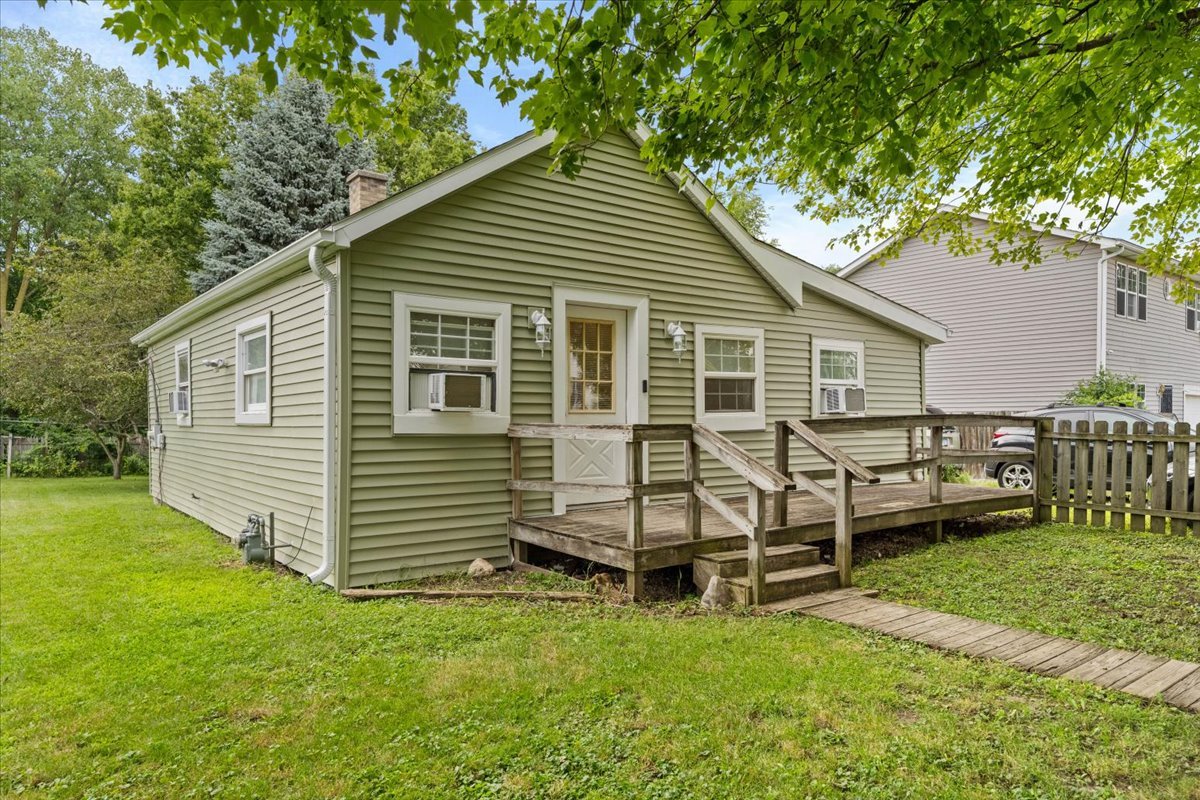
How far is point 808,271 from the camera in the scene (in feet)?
30.6

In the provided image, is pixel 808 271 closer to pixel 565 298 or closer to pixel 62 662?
pixel 565 298

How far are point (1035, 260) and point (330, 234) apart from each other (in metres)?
7.69

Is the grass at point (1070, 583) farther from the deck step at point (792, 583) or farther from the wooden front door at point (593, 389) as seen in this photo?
the wooden front door at point (593, 389)

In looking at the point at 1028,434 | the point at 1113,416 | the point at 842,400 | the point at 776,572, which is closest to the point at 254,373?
the point at 776,572

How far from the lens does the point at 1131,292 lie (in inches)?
685

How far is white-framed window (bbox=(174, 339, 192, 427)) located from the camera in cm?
1086

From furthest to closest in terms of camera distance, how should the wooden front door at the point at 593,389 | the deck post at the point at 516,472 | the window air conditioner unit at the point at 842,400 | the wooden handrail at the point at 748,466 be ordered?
the window air conditioner unit at the point at 842,400, the wooden front door at the point at 593,389, the deck post at the point at 516,472, the wooden handrail at the point at 748,466

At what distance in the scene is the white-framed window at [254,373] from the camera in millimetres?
7570

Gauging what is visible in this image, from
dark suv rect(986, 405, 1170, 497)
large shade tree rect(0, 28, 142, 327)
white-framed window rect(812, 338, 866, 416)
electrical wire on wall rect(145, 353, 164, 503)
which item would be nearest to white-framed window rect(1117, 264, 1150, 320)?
dark suv rect(986, 405, 1170, 497)

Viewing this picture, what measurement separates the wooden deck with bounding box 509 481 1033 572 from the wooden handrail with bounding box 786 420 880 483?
0.85 m

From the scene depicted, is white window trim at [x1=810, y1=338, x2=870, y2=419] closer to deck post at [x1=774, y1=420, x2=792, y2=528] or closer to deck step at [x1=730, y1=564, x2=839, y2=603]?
deck post at [x1=774, y1=420, x2=792, y2=528]

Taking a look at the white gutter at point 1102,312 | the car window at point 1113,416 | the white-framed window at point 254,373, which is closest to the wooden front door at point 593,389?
the white-framed window at point 254,373

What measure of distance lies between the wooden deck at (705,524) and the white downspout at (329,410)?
1.67 m

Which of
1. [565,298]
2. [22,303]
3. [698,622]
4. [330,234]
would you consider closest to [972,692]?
[698,622]
